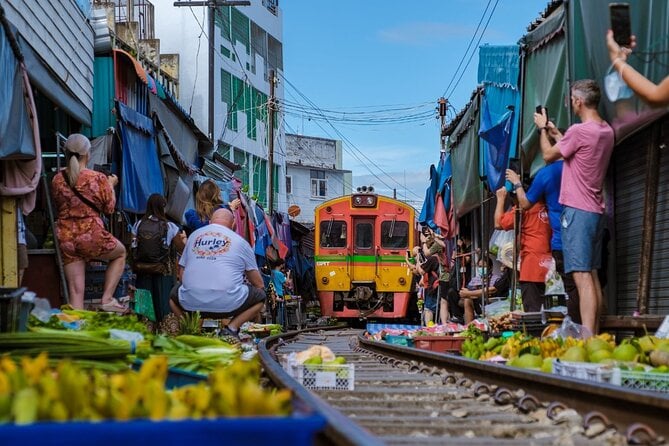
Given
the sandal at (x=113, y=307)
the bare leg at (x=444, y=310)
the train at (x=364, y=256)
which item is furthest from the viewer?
the train at (x=364, y=256)

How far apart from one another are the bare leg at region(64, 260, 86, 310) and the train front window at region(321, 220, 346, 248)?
51.9ft

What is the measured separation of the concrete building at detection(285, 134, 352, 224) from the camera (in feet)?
200

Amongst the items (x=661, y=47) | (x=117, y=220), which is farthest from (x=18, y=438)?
(x=117, y=220)

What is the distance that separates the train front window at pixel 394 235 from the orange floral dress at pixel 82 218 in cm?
1598

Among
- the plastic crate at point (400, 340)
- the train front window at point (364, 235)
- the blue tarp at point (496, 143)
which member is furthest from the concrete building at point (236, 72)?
the plastic crate at point (400, 340)

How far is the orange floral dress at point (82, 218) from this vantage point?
8703mm

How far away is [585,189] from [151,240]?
5228 millimetres

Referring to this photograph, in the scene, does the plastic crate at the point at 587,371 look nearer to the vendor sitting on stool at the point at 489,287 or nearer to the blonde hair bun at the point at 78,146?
the blonde hair bun at the point at 78,146

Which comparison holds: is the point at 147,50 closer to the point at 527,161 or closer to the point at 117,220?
the point at 117,220

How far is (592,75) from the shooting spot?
7770mm

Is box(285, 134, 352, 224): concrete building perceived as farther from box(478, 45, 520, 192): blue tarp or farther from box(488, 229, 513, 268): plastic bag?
box(488, 229, 513, 268): plastic bag

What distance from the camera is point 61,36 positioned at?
10.3 metres

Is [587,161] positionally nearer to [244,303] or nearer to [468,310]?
[244,303]

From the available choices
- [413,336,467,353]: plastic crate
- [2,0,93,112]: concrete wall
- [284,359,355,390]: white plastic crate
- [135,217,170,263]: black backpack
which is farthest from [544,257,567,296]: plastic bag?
[2,0,93,112]: concrete wall
